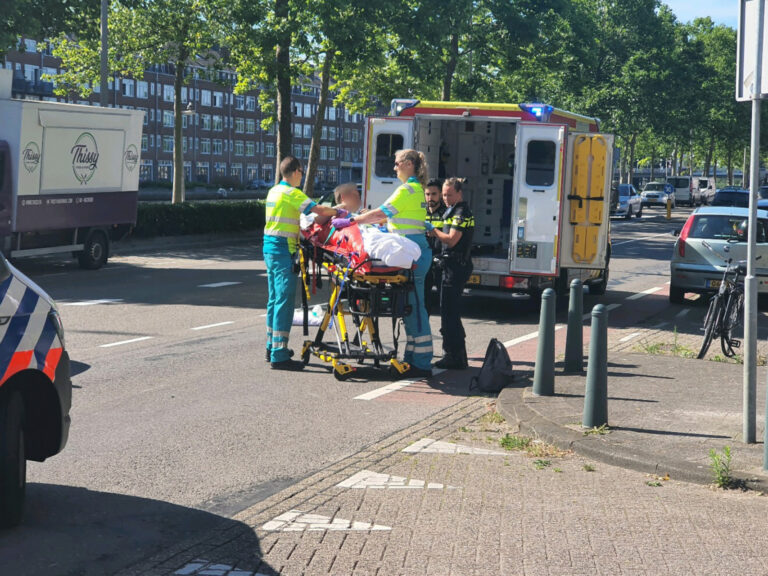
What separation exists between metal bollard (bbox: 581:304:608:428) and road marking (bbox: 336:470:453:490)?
5.25ft

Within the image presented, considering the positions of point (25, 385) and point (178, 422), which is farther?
point (178, 422)

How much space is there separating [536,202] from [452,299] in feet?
15.5

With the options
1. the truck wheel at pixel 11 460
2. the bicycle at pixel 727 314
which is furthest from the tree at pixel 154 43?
the truck wheel at pixel 11 460

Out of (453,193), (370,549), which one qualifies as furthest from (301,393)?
(370,549)

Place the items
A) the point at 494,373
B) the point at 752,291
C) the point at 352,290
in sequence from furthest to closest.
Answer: the point at 352,290, the point at 494,373, the point at 752,291

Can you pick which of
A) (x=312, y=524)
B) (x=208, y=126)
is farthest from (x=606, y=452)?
(x=208, y=126)

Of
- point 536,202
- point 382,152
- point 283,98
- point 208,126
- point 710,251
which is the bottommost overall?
point 710,251

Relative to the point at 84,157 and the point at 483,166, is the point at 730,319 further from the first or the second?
the point at 84,157

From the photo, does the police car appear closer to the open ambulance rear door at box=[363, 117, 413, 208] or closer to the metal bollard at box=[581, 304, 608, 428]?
the metal bollard at box=[581, 304, 608, 428]

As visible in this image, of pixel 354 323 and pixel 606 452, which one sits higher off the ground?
pixel 354 323

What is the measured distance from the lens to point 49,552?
15.5ft

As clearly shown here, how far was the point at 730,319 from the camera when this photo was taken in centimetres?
1142

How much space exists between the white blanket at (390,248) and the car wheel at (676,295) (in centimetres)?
841

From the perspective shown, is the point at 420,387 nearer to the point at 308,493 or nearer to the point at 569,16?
the point at 308,493
